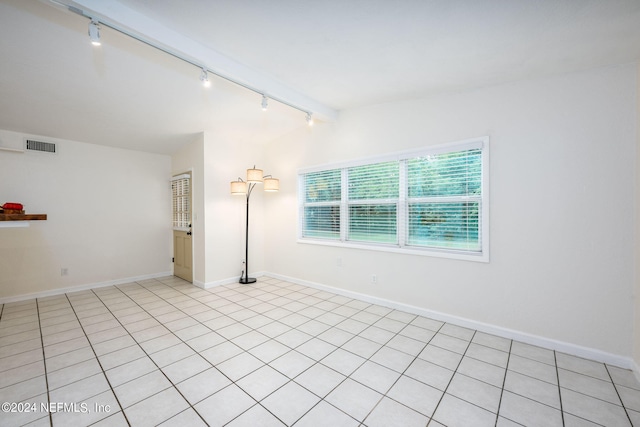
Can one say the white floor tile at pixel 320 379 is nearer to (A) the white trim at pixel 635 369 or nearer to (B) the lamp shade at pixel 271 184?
(A) the white trim at pixel 635 369

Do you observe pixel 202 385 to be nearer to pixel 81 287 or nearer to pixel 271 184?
pixel 271 184

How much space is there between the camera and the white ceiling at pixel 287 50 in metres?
1.86

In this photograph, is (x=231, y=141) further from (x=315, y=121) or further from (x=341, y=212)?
(x=341, y=212)

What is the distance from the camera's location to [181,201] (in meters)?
5.11

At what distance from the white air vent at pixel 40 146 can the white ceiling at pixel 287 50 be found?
0.93 ft

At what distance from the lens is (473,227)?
2.97 meters

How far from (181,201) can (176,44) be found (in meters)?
3.45

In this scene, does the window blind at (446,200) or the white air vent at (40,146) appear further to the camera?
the white air vent at (40,146)

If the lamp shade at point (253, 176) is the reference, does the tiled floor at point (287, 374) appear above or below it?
below

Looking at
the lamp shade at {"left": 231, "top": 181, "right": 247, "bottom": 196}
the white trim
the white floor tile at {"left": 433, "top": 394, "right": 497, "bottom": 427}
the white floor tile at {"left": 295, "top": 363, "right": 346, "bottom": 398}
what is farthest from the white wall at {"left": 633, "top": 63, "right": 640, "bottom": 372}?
the lamp shade at {"left": 231, "top": 181, "right": 247, "bottom": 196}

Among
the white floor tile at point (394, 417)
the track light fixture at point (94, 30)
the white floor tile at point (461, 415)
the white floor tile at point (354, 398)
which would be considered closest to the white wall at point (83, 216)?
the track light fixture at point (94, 30)

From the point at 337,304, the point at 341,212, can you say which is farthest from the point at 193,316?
the point at 341,212

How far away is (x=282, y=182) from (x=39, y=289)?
4.13 m

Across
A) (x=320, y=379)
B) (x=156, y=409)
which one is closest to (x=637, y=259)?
(x=320, y=379)
